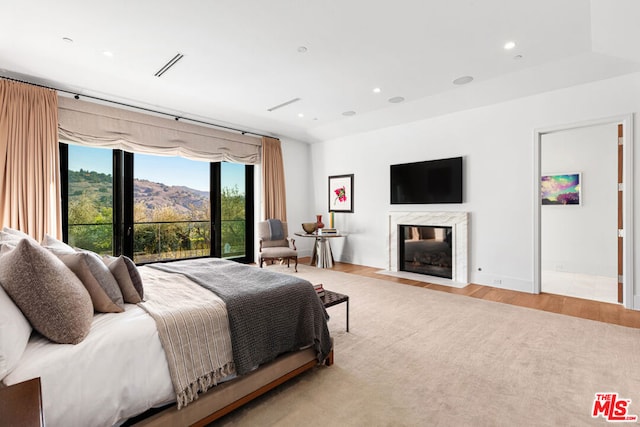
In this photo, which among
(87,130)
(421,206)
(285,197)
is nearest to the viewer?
(87,130)

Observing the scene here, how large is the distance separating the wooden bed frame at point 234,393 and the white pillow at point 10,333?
0.57 m

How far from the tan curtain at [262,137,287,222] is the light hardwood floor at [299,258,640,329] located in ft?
9.57

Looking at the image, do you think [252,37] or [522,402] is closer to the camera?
[522,402]

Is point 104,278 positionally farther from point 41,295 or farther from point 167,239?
point 167,239

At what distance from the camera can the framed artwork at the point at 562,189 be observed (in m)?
5.28

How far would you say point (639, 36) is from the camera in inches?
108

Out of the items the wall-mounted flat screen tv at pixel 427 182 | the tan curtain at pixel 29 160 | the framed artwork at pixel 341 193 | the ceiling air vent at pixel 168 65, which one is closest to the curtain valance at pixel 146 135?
the tan curtain at pixel 29 160

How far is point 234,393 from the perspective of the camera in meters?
1.74

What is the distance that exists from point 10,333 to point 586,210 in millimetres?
6975

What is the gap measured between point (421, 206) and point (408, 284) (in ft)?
4.72

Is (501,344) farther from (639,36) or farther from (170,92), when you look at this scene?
(170,92)

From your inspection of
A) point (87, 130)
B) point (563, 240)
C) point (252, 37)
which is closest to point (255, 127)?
point (87, 130)

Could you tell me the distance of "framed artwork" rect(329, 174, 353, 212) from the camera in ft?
21.0

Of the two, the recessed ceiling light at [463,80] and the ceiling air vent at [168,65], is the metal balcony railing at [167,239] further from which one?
the recessed ceiling light at [463,80]
